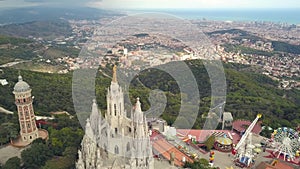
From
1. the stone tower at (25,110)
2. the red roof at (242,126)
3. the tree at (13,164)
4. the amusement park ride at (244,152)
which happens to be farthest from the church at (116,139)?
the red roof at (242,126)

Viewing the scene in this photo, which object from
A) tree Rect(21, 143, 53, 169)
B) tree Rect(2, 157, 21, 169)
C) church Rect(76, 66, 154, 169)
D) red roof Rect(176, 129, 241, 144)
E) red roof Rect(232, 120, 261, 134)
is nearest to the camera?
church Rect(76, 66, 154, 169)

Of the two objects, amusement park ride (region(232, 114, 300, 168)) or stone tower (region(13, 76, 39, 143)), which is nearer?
amusement park ride (region(232, 114, 300, 168))

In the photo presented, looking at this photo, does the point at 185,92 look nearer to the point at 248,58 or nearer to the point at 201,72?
the point at 201,72

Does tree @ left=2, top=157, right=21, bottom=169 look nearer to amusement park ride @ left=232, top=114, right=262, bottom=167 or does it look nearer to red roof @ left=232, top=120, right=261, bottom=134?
amusement park ride @ left=232, top=114, right=262, bottom=167

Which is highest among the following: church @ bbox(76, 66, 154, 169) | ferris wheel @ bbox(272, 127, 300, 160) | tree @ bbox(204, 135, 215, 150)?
church @ bbox(76, 66, 154, 169)

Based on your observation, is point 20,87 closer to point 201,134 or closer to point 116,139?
point 116,139

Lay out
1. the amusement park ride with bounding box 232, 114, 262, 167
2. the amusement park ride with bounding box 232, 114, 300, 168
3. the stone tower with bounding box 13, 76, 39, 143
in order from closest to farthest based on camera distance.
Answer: the amusement park ride with bounding box 232, 114, 262, 167 < the amusement park ride with bounding box 232, 114, 300, 168 < the stone tower with bounding box 13, 76, 39, 143

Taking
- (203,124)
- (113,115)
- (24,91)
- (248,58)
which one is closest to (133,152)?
(113,115)

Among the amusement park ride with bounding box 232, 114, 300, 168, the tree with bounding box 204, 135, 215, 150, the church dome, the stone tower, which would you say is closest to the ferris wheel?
the amusement park ride with bounding box 232, 114, 300, 168
